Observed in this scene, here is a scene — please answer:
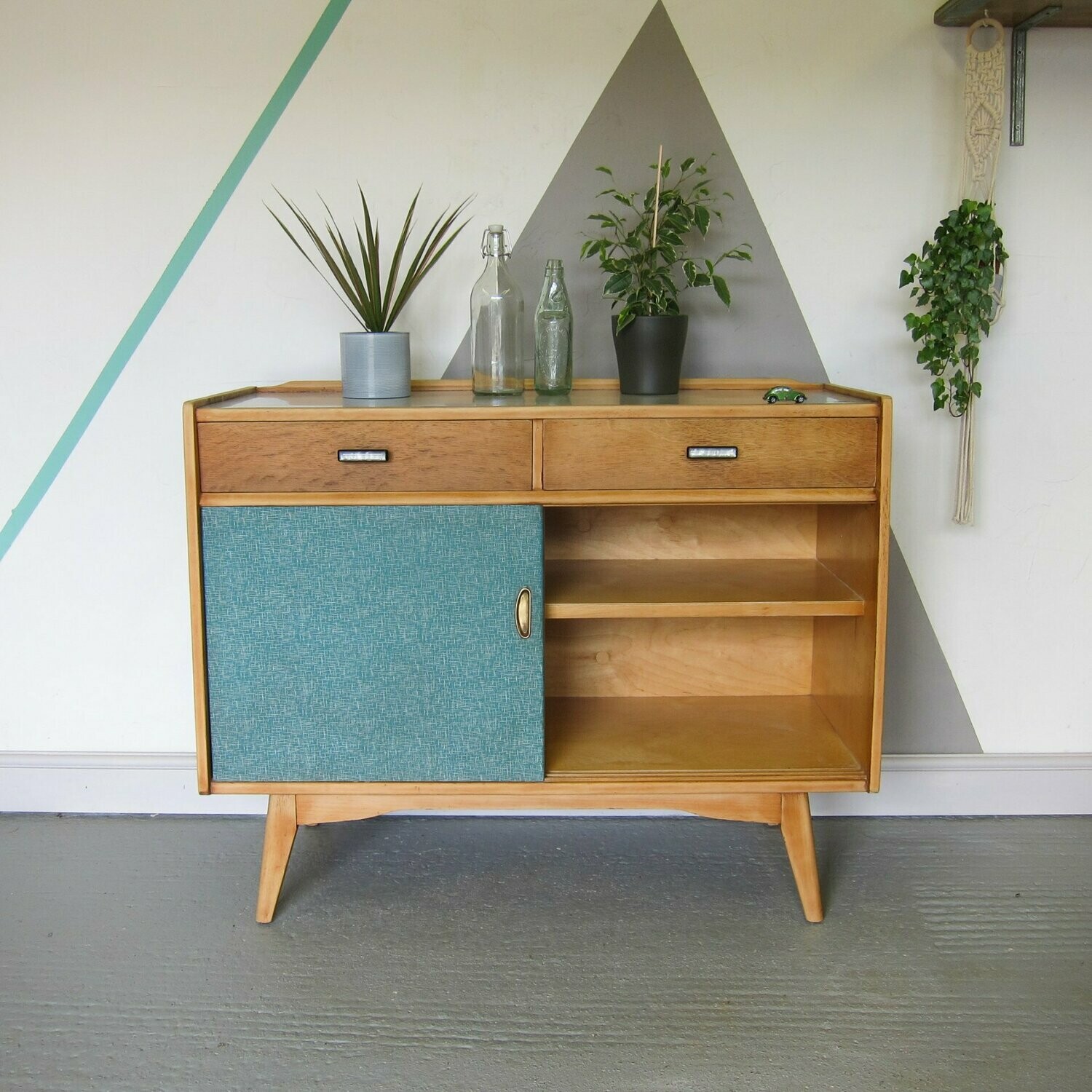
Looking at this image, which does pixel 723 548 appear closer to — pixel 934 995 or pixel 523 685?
pixel 523 685

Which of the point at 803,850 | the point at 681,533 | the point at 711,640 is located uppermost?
the point at 681,533

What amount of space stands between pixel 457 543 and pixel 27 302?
45.3 inches

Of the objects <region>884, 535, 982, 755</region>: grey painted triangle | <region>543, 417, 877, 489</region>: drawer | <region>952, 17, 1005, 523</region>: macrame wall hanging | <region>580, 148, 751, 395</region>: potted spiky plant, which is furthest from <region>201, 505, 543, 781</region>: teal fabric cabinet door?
<region>952, 17, 1005, 523</region>: macrame wall hanging

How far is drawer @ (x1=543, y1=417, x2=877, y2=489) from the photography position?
197cm

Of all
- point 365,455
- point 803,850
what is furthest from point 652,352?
point 803,850

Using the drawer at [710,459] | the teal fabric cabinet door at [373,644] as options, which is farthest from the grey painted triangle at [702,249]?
the teal fabric cabinet door at [373,644]

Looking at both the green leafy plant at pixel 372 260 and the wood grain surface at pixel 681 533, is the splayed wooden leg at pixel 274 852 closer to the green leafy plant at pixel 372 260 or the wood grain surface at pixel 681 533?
the wood grain surface at pixel 681 533

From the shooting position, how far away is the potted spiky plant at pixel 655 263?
215 centimetres

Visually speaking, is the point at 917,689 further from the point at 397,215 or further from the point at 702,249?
the point at 397,215

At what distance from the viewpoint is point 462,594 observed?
2.01m

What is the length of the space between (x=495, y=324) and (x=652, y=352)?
0.31 metres

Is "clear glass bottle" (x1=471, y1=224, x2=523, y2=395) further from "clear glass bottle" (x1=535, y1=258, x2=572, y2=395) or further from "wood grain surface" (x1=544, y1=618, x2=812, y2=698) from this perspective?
"wood grain surface" (x1=544, y1=618, x2=812, y2=698)

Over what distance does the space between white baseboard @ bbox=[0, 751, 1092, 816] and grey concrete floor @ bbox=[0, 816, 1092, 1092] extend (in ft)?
0.14

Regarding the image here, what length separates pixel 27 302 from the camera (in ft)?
7.92
